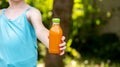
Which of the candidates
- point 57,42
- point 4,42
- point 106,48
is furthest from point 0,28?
point 106,48

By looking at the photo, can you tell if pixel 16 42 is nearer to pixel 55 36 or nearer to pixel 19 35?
pixel 19 35

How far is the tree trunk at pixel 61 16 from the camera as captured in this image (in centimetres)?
749

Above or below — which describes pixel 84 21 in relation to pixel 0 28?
below

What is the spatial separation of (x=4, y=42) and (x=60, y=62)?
3.70m

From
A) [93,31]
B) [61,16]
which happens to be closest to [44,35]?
[61,16]

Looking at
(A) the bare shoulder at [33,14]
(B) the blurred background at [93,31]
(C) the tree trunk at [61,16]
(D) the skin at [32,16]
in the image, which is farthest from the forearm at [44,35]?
(B) the blurred background at [93,31]

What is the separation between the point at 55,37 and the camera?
12.3 ft

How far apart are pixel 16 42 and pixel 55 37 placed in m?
0.44

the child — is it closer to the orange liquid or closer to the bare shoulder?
the bare shoulder

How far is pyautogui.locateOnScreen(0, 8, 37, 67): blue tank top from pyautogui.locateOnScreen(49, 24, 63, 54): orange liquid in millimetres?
346

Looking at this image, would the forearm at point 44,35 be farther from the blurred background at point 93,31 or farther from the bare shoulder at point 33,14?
the blurred background at point 93,31

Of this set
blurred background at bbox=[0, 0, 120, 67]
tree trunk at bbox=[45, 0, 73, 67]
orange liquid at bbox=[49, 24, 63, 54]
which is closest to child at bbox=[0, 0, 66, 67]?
orange liquid at bbox=[49, 24, 63, 54]

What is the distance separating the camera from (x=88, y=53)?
1190 cm

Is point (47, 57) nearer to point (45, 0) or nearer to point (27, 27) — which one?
point (45, 0)
